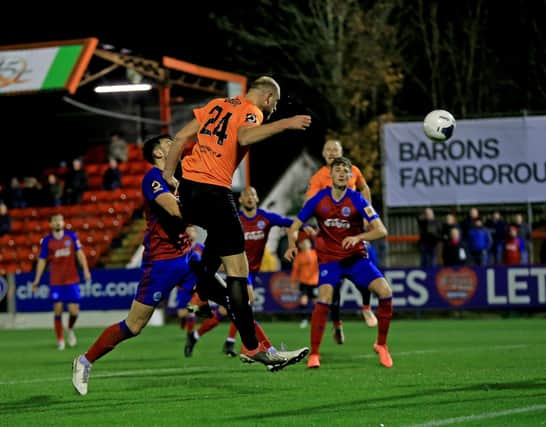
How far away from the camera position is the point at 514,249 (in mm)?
27109

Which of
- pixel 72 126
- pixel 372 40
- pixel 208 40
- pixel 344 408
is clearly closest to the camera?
pixel 344 408

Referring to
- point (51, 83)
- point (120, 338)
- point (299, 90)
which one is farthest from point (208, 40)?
point (120, 338)

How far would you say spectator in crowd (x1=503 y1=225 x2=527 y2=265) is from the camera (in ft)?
88.9

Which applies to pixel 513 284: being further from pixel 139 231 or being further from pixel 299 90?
pixel 299 90

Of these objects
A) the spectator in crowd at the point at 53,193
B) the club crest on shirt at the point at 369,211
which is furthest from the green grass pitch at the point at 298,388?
the spectator in crowd at the point at 53,193

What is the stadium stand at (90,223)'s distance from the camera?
31328 millimetres

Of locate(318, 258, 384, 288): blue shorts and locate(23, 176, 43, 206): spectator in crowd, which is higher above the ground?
locate(23, 176, 43, 206): spectator in crowd

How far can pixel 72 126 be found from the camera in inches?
1578

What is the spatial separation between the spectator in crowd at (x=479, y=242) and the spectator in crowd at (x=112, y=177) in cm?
1042

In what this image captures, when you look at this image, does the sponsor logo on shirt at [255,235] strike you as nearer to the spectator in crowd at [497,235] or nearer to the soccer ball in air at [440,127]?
the soccer ball in air at [440,127]

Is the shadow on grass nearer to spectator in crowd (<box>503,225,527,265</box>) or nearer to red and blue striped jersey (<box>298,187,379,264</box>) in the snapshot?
red and blue striped jersey (<box>298,187,379,264</box>)

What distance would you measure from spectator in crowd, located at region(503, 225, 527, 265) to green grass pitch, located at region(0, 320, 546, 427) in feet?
30.1

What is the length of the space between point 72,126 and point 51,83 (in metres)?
9.42

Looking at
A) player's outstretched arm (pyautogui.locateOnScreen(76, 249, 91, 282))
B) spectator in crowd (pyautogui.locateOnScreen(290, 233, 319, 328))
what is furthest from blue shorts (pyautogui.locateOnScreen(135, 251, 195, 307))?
spectator in crowd (pyautogui.locateOnScreen(290, 233, 319, 328))
